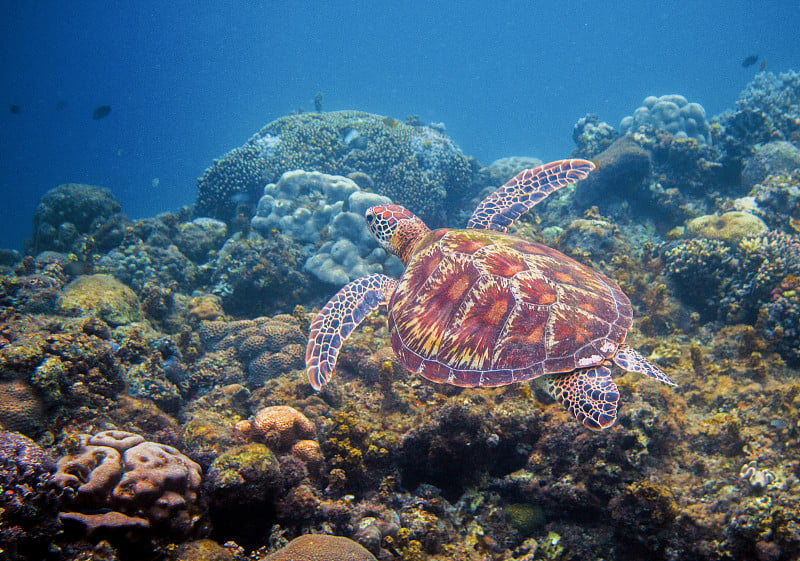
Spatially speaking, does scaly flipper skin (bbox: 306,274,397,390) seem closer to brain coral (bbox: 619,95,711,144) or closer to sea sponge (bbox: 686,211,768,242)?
sea sponge (bbox: 686,211,768,242)

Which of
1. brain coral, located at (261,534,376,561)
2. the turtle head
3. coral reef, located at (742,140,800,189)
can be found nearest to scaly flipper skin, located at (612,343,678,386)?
brain coral, located at (261,534,376,561)

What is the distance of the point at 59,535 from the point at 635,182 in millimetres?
11229

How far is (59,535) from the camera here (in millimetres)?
1963

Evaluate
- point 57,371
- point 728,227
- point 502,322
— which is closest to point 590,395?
point 502,322

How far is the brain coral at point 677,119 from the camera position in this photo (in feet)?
41.1

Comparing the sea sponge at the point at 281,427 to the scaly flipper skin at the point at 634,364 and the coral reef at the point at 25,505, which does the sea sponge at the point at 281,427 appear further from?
the scaly flipper skin at the point at 634,364

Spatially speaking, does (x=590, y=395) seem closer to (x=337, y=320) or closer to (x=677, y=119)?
(x=337, y=320)

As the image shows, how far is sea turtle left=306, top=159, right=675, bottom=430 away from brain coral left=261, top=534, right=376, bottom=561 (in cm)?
157

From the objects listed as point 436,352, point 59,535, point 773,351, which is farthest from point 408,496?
point 773,351

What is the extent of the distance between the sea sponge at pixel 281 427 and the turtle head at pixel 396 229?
2720 mm

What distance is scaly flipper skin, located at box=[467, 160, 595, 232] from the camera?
564 centimetres

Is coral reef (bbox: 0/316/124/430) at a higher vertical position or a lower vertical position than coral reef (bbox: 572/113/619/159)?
lower

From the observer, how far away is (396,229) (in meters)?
5.32

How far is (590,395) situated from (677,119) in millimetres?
14464
